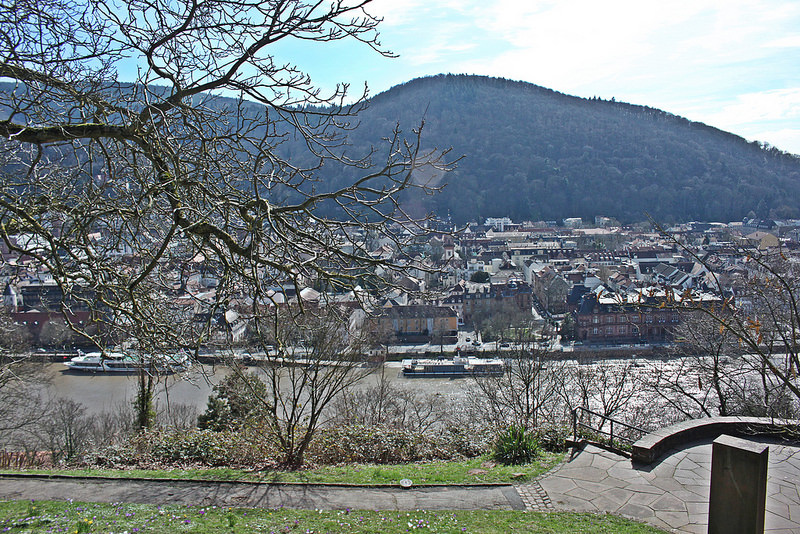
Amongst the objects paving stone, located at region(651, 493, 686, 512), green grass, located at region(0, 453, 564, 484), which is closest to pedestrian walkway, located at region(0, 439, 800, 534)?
paving stone, located at region(651, 493, 686, 512)

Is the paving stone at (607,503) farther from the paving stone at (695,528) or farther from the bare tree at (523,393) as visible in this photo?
the bare tree at (523,393)

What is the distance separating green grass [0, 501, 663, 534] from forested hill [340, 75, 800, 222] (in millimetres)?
94819

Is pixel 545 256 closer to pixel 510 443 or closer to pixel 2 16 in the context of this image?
pixel 510 443

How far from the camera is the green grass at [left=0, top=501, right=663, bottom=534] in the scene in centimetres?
464

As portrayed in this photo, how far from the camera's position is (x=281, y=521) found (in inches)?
195

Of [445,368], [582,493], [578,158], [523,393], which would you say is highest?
[578,158]

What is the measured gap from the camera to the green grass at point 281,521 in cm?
464

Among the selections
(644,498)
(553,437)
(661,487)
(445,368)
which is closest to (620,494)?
(644,498)

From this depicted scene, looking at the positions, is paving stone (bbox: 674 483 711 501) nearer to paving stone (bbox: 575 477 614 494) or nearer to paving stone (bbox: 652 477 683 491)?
paving stone (bbox: 652 477 683 491)

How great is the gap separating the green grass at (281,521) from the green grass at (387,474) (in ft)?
3.41

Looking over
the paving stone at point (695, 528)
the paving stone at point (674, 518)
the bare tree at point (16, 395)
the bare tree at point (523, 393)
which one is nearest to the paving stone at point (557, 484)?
the paving stone at point (674, 518)

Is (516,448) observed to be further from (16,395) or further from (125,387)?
(125,387)

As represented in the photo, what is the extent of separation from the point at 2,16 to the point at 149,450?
7.45 m

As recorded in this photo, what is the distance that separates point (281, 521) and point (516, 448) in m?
3.26
